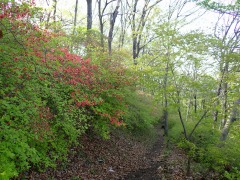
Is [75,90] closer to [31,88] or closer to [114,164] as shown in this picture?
[31,88]

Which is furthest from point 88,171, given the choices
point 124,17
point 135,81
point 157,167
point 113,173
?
point 124,17

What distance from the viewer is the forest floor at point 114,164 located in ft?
20.0

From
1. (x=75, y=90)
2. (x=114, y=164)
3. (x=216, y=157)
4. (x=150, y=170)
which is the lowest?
(x=150, y=170)

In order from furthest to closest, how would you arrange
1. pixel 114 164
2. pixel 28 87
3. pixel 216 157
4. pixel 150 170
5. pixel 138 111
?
pixel 138 111
pixel 114 164
pixel 150 170
pixel 216 157
pixel 28 87

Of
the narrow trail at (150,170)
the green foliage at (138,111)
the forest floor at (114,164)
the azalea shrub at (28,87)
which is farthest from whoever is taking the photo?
the green foliage at (138,111)

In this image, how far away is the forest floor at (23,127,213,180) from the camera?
6109 mm

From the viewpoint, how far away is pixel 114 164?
773cm

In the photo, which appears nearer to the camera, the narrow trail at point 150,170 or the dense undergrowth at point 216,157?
the dense undergrowth at point 216,157

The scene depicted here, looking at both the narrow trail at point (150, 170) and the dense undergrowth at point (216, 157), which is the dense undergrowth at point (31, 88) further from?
the dense undergrowth at point (216, 157)

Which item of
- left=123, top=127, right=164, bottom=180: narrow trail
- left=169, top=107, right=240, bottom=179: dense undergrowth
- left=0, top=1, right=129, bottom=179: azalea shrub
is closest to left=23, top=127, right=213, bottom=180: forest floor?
left=123, top=127, right=164, bottom=180: narrow trail

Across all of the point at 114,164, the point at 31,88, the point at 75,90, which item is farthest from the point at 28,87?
the point at 114,164

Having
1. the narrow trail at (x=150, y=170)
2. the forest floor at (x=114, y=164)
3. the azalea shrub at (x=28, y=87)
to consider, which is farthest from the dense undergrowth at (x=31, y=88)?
the narrow trail at (x=150, y=170)

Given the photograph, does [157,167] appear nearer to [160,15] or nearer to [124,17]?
[160,15]

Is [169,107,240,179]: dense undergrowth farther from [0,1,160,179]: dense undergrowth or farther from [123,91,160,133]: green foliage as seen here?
[123,91,160,133]: green foliage
